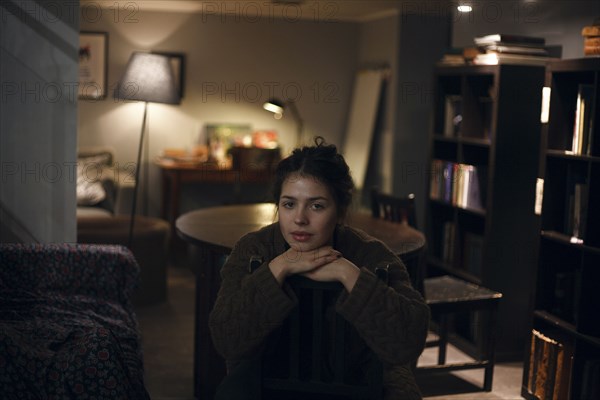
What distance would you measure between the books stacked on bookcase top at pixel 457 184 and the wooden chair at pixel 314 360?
2670mm

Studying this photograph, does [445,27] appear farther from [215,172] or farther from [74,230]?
[74,230]

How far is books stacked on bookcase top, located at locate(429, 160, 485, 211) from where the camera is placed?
180 inches

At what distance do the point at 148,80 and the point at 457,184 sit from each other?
1.85 metres

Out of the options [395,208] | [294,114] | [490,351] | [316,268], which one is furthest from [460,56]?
[316,268]

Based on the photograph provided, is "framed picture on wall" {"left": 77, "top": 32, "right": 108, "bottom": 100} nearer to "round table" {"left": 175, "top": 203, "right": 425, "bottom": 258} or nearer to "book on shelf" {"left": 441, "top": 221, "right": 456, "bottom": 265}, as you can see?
"round table" {"left": 175, "top": 203, "right": 425, "bottom": 258}

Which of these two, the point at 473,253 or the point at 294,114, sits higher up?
the point at 294,114

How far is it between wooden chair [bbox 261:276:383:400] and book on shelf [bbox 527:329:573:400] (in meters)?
1.83

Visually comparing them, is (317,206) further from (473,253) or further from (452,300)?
(473,253)

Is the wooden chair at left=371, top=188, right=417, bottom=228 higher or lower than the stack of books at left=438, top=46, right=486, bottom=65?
lower

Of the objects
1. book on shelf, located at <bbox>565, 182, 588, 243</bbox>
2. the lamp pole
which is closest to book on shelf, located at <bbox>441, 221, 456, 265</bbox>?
book on shelf, located at <bbox>565, 182, 588, 243</bbox>

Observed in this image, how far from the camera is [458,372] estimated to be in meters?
4.20

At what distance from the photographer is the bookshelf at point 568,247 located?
3449 millimetres

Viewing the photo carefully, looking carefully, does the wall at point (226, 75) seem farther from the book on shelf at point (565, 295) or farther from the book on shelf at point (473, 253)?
the book on shelf at point (565, 295)

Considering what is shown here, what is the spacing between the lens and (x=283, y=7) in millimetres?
6848
